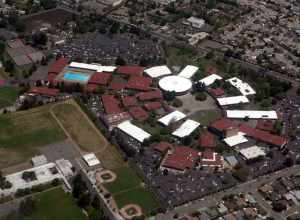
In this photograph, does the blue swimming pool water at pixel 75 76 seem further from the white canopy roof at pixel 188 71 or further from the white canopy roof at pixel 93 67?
the white canopy roof at pixel 188 71

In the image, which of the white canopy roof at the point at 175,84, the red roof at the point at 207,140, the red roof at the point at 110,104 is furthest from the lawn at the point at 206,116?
the red roof at the point at 110,104

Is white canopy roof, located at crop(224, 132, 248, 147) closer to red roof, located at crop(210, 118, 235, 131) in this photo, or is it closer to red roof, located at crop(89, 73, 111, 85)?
red roof, located at crop(210, 118, 235, 131)

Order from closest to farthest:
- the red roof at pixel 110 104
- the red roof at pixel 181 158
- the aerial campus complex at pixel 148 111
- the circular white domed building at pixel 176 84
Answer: the aerial campus complex at pixel 148 111
the red roof at pixel 181 158
the red roof at pixel 110 104
the circular white domed building at pixel 176 84

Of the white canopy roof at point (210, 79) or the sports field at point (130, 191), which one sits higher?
the white canopy roof at point (210, 79)

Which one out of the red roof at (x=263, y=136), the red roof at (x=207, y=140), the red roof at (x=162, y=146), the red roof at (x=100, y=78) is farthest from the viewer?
the red roof at (x=100, y=78)

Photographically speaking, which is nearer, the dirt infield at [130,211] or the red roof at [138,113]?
the dirt infield at [130,211]

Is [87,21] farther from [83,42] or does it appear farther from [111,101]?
[111,101]


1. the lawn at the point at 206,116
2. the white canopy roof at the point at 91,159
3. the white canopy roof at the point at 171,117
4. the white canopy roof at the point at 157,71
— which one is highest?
the white canopy roof at the point at 157,71
